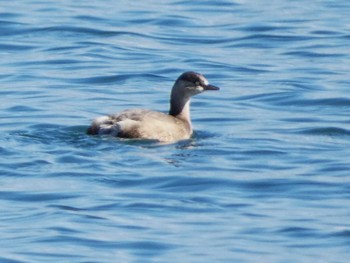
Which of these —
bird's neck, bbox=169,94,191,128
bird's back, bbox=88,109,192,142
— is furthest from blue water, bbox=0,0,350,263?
bird's neck, bbox=169,94,191,128

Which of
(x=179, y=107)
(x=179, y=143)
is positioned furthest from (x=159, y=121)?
(x=179, y=107)

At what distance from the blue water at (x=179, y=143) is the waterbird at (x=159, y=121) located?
0.40 feet

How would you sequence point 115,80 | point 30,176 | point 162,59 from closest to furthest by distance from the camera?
1. point 30,176
2. point 115,80
3. point 162,59

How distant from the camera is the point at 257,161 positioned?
1461 centimetres

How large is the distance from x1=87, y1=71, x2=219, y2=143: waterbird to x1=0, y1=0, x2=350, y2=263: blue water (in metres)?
0.12

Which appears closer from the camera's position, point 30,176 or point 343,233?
point 343,233

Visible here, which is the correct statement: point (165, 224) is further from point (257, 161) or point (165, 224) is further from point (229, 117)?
point (229, 117)

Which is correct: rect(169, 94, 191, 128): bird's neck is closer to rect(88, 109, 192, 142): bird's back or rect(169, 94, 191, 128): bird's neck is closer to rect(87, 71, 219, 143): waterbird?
rect(87, 71, 219, 143): waterbird

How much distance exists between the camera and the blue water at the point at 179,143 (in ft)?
38.6

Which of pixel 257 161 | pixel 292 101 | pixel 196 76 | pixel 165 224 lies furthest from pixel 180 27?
pixel 165 224

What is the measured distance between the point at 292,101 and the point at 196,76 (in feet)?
6.62

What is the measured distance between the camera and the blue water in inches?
463

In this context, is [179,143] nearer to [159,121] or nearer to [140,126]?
[159,121]

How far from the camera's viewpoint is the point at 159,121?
1535 cm
